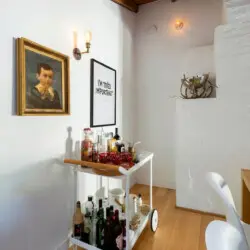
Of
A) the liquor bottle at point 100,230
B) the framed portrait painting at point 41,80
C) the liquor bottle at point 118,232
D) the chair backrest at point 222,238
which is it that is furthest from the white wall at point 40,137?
the chair backrest at point 222,238

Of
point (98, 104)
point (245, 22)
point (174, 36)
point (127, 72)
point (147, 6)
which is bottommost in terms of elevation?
point (98, 104)

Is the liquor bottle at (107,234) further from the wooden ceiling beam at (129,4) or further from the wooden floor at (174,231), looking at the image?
the wooden ceiling beam at (129,4)

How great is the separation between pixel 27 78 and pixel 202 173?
79.5 inches

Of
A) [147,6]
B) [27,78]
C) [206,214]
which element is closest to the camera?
[27,78]

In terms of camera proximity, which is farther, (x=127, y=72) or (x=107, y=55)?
(x=127, y=72)

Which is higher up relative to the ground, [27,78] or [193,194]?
[27,78]

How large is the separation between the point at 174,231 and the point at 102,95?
158 cm

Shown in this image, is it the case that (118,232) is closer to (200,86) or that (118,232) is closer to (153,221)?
(153,221)

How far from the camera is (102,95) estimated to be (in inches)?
83.8

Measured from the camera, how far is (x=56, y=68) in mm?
1455

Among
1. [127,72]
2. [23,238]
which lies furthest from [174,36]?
[23,238]

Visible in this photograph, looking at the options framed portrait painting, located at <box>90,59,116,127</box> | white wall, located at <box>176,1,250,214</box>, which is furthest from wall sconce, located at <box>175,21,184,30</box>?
framed portrait painting, located at <box>90,59,116,127</box>

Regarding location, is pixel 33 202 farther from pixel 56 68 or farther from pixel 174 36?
pixel 174 36

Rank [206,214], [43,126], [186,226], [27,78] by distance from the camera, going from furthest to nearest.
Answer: [206,214], [186,226], [43,126], [27,78]
